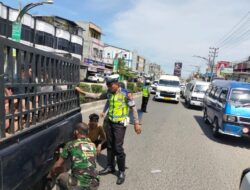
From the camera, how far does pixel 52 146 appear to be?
13.4ft

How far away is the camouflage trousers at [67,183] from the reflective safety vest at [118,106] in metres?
2.11

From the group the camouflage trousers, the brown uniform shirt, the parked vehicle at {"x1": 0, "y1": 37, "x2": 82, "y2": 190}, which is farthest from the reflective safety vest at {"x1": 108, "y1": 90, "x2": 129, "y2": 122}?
the camouflage trousers

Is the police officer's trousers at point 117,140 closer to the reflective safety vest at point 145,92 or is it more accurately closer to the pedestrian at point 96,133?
the pedestrian at point 96,133

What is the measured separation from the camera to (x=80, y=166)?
Answer: 11.7 ft

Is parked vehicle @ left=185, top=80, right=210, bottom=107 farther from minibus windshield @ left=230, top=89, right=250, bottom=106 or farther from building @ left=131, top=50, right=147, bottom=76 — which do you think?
building @ left=131, top=50, right=147, bottom=76

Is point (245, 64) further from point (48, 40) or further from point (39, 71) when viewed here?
point (39, 71)

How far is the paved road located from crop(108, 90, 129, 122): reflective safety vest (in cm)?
112

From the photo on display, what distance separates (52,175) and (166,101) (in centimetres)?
2502

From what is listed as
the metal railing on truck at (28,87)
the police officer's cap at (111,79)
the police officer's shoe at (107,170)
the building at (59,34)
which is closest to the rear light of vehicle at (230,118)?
the police officer's shoe at (107,170)

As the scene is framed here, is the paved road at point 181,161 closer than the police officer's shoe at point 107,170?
Yes

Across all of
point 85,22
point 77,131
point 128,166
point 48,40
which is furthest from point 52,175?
point 85,22

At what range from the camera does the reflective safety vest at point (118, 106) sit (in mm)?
5641

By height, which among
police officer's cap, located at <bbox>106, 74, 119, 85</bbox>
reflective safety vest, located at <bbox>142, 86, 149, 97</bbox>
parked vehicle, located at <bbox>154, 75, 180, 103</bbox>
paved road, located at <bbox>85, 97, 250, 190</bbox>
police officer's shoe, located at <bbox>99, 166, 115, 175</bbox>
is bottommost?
paved road, located at <bbox>85, 97, 250, 190</bbox>

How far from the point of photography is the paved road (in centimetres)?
593
